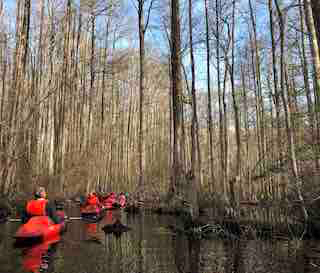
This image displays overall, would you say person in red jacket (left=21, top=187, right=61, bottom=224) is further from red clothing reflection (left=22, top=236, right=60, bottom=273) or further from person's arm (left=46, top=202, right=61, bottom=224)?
red clothing reflection (left=22, top=236, right=60, bottom=273)

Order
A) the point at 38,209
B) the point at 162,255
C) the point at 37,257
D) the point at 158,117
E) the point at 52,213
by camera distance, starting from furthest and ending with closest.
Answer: the point at 158,117 → the point at 52,213 → the point at 38,209 → the point at 162,255 → the point at 37,257

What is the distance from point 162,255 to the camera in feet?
24.5

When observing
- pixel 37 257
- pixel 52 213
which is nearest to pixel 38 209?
pixel 52 213

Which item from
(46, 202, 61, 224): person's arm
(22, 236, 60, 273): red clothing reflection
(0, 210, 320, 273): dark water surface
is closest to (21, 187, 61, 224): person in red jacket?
(46, 202, 61, 224): person's arm

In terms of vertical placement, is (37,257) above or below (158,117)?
below

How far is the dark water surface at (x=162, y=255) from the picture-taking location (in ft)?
20.8

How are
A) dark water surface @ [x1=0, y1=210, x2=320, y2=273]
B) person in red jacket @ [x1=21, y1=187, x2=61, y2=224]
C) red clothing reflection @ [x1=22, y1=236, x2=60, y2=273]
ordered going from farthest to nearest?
person in red jacket @ [x1=21, y1=187, x2=61, y2=224], dark water surface @ [x1=0, y1=210, x2=320, y2=273], red clothing reflection @ [x1=22, y1=236, x2=60, y2=273]

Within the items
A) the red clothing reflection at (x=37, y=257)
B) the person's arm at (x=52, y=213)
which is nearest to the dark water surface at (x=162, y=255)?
the red clothing reflection at (x=37, y=257)

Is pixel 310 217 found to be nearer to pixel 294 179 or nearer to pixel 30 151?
pixel 294 179

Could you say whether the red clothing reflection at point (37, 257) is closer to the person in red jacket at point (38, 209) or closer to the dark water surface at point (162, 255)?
the dark water surface at point (162, 255)

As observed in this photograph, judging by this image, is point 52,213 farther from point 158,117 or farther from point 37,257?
point 158,117

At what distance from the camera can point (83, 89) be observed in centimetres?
2336

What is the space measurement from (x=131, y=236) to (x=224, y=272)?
4.60 meters

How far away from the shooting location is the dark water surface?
6.33m
